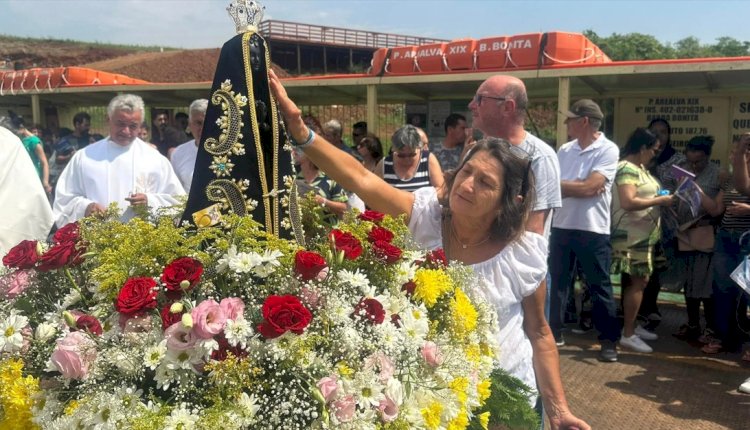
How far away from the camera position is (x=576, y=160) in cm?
560

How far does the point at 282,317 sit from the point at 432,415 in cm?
45

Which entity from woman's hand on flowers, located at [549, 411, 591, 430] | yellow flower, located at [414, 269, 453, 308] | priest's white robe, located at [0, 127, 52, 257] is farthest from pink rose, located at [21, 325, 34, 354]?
priest's white robe, located at [0, 127, 52, 257]

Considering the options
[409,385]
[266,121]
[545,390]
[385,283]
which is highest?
[266,121]

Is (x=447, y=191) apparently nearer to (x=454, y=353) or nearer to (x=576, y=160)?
(x=454, y=353)

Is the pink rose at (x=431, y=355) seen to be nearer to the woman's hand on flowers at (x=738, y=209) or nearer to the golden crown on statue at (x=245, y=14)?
the golden crown on statue at (x=245, y=14)

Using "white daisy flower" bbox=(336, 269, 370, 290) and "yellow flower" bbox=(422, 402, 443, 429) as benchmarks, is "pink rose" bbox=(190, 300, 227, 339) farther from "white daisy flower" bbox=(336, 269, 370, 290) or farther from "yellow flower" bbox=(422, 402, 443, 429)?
"yellow flower" bbox=(422, 402, 443, 429)

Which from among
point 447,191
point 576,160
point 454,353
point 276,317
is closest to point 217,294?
point 276,317

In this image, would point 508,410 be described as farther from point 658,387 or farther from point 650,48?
point 650,48

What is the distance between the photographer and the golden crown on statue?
183 centimetres

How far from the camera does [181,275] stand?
1436mm

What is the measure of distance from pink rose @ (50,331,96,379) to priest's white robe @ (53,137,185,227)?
3045mm

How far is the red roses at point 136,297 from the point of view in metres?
1.39

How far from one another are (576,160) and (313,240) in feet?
13.6

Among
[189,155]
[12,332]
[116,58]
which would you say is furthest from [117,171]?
[116,58]
